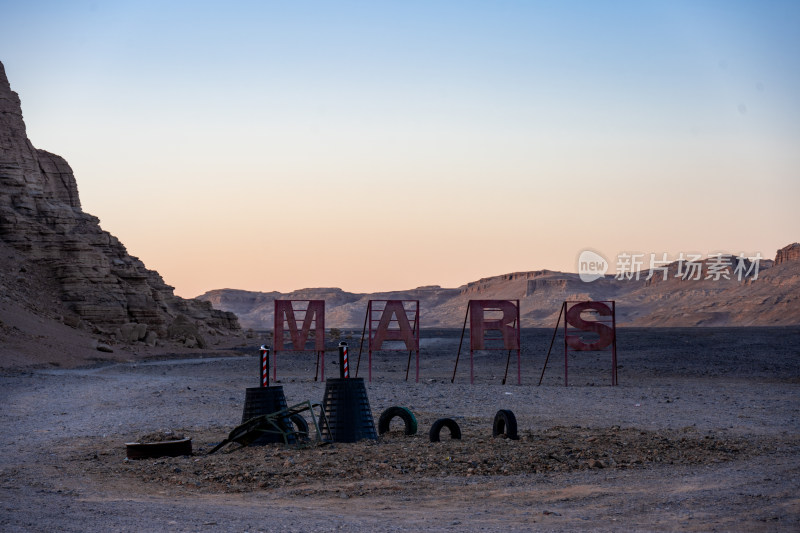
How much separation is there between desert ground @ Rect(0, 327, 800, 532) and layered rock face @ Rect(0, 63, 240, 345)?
2848 cm

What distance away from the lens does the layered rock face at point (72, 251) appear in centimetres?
4928

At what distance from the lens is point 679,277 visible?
18275cm

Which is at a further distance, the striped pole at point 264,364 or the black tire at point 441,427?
the striped pole at point 264,364

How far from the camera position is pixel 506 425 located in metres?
12.7

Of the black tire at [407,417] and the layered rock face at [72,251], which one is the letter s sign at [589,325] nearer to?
the black tire at [407,417]

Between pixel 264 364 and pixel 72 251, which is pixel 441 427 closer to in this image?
pixel 264 364

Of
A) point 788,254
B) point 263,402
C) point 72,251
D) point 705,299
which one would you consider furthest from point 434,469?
point 788,254

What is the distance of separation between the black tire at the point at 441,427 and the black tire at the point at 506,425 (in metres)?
0.59

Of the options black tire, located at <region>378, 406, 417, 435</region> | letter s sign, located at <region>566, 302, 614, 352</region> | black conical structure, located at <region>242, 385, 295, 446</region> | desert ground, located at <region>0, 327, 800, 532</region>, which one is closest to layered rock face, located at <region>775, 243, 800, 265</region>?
letter s sign, located at <region>566, 302, 614, 352</region>

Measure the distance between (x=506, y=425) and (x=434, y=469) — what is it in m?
2.42

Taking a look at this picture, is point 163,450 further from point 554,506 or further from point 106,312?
point 106,312

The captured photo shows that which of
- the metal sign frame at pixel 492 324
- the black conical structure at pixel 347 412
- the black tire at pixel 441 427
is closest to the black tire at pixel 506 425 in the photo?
the black tire at pixel 441 427

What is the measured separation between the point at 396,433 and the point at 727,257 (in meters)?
180

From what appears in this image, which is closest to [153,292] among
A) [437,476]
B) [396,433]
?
[396,433]
